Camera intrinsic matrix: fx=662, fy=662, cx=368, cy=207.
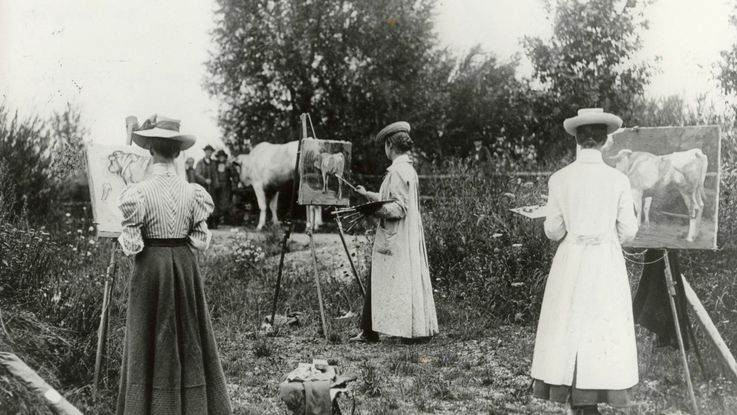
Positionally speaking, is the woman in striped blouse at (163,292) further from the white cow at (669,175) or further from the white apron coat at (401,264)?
the white cow at (669,175)

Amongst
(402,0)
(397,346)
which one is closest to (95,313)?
(397,346)

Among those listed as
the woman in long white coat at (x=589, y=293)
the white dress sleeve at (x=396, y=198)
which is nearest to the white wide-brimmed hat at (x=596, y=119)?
the woman in long white coat at (x=589, y=293)

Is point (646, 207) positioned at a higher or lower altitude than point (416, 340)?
higher

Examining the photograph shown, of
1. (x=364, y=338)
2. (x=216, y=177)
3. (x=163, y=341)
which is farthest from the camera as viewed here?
(x=216, y=177)

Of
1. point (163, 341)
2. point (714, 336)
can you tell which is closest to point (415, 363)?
point (714, 336)

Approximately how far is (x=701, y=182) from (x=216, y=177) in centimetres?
1173

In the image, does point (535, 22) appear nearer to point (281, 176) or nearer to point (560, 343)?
point (281, 176)

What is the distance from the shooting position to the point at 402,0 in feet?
43.6

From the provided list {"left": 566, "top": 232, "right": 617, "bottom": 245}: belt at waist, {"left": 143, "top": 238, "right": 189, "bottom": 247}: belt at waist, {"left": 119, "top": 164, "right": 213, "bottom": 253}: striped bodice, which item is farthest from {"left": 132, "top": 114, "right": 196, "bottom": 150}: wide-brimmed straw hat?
{"left": 566, "top": 232, "right": 617, "bottom": 245}: belt at waist

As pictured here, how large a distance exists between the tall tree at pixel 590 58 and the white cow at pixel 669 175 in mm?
5641

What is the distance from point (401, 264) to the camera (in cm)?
574

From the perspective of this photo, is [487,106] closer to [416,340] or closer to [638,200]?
[416,340]

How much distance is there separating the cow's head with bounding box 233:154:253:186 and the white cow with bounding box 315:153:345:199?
800 centimetres

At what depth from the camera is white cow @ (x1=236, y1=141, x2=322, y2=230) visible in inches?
530
